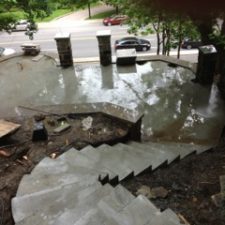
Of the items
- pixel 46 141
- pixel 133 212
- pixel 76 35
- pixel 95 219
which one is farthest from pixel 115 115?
pixel 76 35

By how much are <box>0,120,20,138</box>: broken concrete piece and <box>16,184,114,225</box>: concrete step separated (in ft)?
7.56

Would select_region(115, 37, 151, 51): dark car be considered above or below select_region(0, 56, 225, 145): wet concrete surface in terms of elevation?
below

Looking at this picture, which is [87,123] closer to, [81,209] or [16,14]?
[81,209]

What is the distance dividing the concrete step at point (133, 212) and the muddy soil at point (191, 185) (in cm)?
59

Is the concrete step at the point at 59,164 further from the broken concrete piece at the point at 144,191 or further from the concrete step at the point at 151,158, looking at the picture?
the concrete step at the point at 151,158

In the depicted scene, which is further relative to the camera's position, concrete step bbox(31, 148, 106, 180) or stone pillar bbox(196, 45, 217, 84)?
stone pillar bbox(196, 45, 217, 84)

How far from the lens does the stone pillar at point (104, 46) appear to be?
9586mm

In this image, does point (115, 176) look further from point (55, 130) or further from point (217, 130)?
point (217, 130)

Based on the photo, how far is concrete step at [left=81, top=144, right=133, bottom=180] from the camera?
4586 mm

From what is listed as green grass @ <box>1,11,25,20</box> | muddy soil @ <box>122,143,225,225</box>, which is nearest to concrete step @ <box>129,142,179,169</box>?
muddy soil @ <box>122,143,225,225</box>

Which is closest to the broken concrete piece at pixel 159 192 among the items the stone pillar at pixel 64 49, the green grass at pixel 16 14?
the green grass at pixel 16 14

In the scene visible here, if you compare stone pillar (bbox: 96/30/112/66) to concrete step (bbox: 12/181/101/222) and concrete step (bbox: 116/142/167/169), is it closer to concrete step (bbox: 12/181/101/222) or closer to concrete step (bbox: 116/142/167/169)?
concrete step (bbox: 116/142/167/169)

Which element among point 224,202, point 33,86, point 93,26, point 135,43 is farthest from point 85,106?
point 93,26

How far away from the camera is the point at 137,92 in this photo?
325 inches
